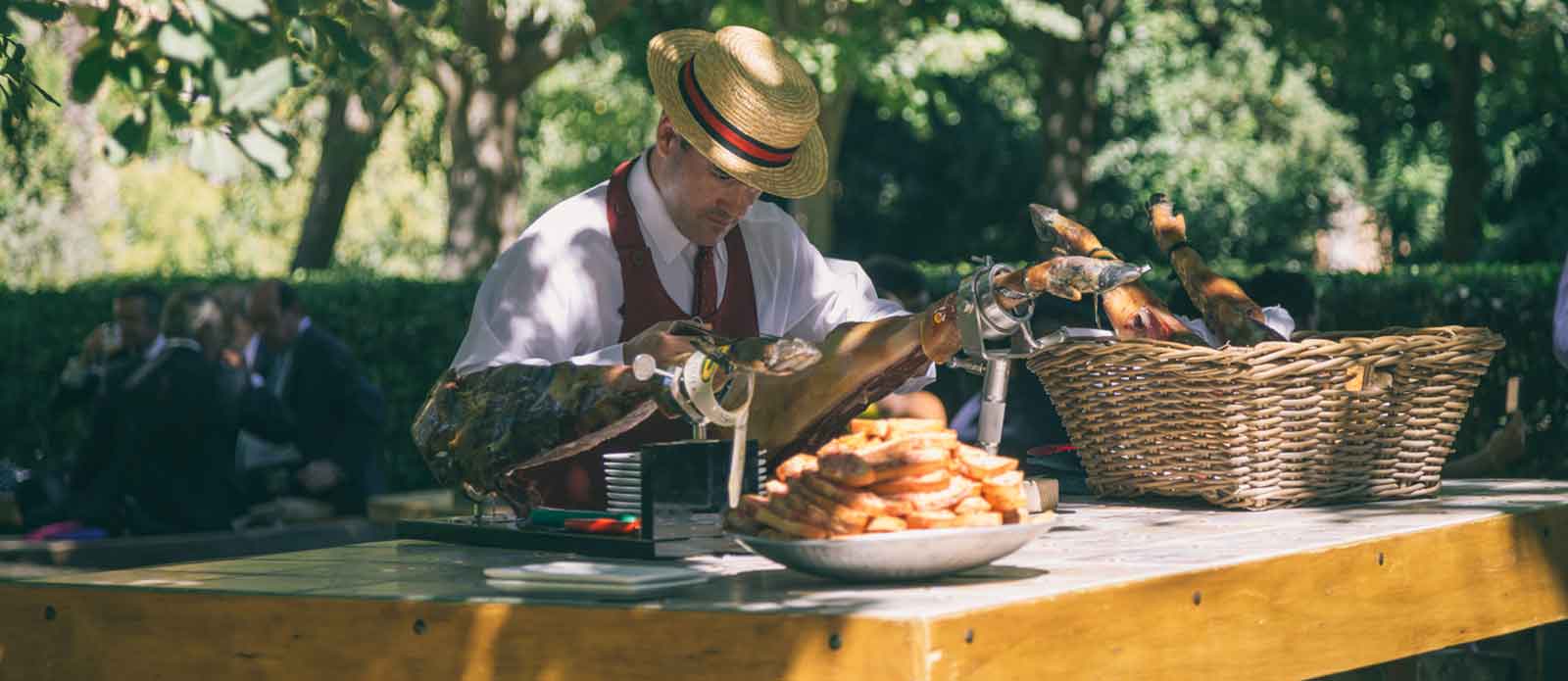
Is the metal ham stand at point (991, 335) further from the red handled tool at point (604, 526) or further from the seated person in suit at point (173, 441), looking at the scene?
the seated person in suit at point (173, 441)

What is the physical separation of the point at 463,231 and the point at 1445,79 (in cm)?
788

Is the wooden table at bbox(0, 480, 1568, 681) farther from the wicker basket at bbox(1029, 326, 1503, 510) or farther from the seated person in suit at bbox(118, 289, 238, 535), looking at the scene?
the seated person in suit at bbox(118, 289, 238, 535)

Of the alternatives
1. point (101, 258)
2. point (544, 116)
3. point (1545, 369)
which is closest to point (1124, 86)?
point (544, 116)

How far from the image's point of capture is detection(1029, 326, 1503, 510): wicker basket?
3520mm

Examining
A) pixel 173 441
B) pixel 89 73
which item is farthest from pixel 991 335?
pixel 173 441

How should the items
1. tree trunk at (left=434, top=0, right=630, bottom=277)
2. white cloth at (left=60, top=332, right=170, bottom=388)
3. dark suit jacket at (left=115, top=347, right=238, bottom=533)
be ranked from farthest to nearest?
tree trunk at (left=434, top=0, right=630, bottom=277), white cloth at (left=60, top=332, right=170, bottom=388), dark suit jacket at (left=115, top=347, right=238, bottom=533)

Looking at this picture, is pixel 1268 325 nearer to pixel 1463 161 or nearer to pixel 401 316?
pixel 401 316

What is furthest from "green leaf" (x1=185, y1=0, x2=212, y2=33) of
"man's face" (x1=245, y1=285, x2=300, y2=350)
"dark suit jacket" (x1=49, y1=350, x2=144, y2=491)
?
"man's face" (x1=245, y1=285, x2=300, y2=350)

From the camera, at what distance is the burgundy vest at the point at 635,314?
3359 mm

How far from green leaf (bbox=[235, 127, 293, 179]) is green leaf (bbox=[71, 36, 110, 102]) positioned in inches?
13.0

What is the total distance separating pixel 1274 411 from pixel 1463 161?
10184 mm

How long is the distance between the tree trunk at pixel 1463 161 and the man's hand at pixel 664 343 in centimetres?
1065

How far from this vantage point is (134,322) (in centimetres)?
891

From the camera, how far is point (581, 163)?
31734 mm
